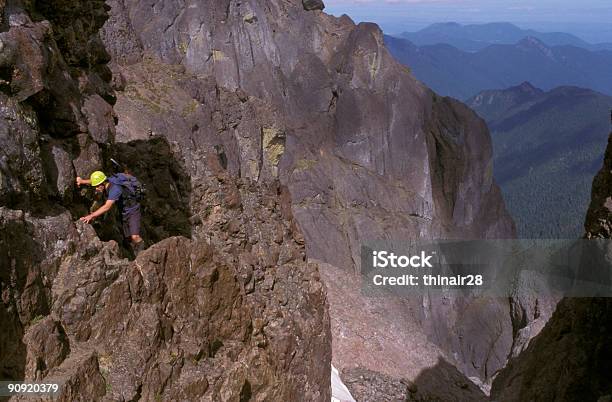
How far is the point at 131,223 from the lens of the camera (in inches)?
568

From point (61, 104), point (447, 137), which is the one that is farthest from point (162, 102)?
point (447, 137)

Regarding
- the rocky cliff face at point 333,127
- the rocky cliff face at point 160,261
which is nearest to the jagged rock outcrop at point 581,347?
the rocky cliff face at point 160,261

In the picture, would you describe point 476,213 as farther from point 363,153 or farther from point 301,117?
point 301,117

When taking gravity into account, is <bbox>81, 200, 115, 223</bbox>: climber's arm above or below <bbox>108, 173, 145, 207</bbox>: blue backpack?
below

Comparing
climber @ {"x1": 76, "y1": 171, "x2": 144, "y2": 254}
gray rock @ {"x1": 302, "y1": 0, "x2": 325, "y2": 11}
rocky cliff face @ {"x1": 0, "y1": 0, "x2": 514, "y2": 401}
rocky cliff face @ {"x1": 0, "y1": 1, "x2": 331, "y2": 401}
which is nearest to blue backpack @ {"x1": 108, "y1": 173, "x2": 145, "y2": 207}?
climber @ {"x1": 76, "y1": 171, "x2": 144, "y2": 254}

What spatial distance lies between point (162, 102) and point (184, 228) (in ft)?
Answer: 89.8

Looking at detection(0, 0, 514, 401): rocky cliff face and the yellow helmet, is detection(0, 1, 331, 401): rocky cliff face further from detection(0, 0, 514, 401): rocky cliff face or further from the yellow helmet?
the yellow helmet

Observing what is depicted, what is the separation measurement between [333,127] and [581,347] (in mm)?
68016

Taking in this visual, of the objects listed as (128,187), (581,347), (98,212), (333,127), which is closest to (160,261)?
(98,212)

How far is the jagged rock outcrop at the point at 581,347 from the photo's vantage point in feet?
56.7

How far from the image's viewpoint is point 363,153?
279ft

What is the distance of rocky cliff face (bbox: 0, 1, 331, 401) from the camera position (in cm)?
1002

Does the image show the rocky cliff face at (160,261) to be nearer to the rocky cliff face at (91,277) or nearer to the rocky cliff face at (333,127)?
the rocky cliff face at (91,277)

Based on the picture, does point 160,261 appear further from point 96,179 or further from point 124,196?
point 124,196
